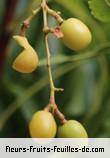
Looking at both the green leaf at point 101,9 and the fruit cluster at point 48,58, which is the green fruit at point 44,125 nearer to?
the fruit cluster at point 48,58

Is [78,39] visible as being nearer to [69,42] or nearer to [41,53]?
[69,42]

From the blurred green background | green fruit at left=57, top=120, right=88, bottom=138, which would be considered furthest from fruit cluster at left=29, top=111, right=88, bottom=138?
the blurred green background

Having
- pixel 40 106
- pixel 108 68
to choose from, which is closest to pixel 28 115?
pixel 40 106

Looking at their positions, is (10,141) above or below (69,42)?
below

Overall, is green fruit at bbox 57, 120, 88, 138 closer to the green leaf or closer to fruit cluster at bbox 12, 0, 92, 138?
fruit cluster at bbox 12, 0, 92, 138

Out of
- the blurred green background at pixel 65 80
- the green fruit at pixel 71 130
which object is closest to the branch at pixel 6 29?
the blurred green background at pixel 65 80

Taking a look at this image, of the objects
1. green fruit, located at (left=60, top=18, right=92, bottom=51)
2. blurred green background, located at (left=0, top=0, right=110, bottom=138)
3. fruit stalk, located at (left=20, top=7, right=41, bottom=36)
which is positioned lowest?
blurred green background, located at (left=0, top=0, right=110, bottom=138)

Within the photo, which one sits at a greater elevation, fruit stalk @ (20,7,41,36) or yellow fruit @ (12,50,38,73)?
fruit stalk @ (20,7,41,36)

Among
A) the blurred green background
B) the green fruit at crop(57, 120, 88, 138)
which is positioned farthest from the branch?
the green fruit at crop(57, 120, 88, 138)
